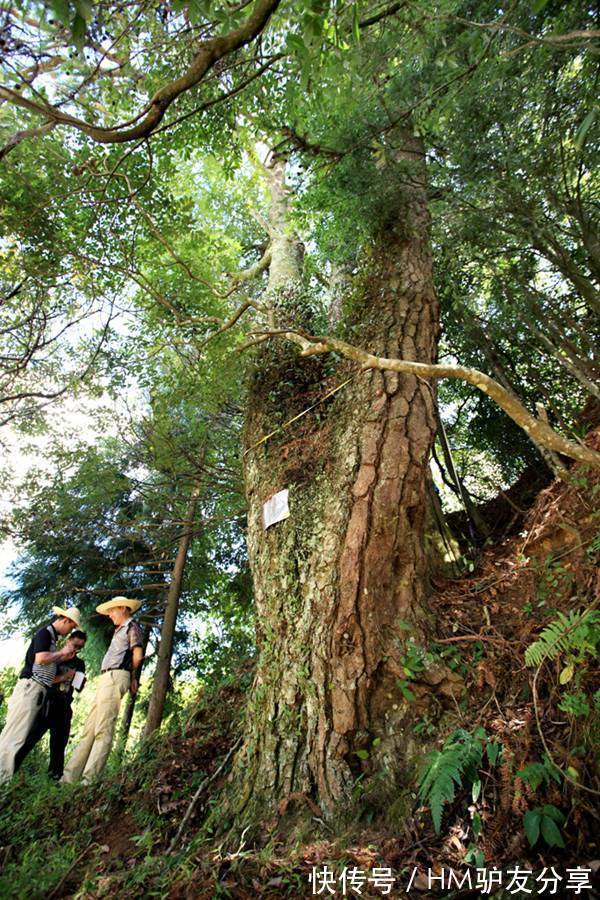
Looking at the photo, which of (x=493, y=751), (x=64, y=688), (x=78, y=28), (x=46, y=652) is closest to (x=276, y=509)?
(x=493, y=751)

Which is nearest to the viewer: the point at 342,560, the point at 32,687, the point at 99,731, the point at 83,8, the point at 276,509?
the point at 83,8

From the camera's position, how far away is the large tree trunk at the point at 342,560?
9.09 ft

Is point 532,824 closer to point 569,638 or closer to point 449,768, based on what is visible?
point 449,768

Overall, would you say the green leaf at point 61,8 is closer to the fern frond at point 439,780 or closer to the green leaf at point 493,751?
the fern frond at point 439,780

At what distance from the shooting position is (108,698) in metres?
4.56

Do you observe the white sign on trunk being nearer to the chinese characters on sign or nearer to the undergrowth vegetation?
the undergrowth vegetation

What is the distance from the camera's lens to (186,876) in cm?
226

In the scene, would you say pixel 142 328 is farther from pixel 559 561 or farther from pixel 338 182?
pixel 559 561

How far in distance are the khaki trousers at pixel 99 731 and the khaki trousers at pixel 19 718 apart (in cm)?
54

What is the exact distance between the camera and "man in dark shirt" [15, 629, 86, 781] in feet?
15.2

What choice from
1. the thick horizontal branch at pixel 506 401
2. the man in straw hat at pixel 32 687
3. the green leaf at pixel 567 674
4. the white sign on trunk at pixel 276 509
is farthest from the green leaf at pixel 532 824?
the man in straw hat at pixel 32 687

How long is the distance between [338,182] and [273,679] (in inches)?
184

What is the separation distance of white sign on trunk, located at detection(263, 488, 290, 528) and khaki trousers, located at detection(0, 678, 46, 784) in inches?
120

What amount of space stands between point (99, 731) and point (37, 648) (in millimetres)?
1106
